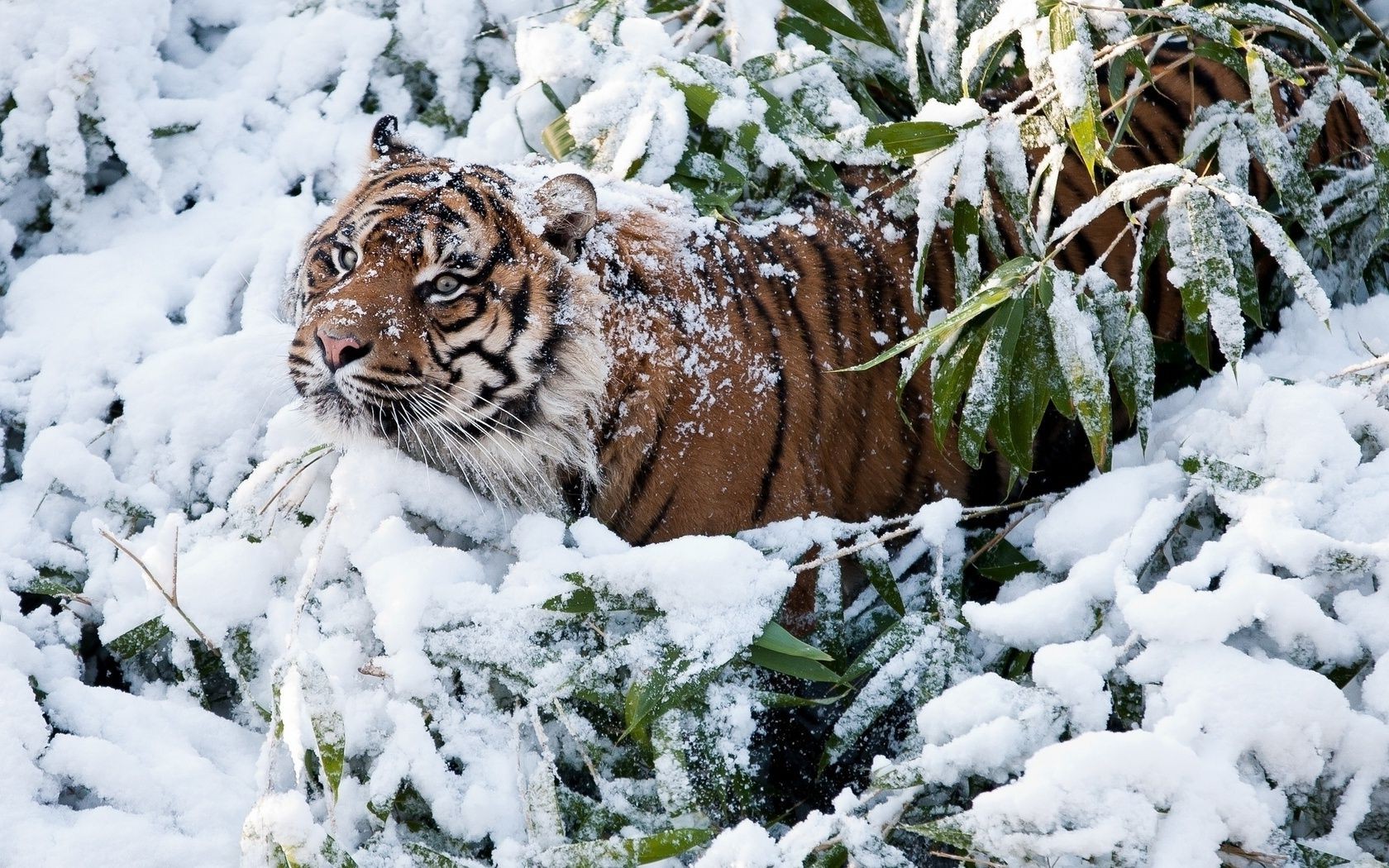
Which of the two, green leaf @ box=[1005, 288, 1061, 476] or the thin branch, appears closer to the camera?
green leaf @ box=[1005, 288, 1061, 476]

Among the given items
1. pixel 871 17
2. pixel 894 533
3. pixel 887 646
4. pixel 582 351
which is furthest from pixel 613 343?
pixel 871 17

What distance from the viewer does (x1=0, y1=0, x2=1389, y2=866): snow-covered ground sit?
1390 mm

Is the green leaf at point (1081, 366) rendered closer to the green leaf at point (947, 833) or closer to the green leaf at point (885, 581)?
the green leaf at point (885, 581)

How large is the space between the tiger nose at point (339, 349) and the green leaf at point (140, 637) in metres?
0.53

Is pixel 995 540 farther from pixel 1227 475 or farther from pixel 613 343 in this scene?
pixel 613 343

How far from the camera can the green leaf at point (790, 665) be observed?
1668 millimetres

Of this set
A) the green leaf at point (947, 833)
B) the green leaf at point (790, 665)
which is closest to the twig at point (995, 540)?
the green leaf at point (790, 665)

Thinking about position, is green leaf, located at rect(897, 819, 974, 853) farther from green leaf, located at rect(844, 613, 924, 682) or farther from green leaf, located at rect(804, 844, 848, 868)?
green leaf, located at rect(844, 613, 924, 682)

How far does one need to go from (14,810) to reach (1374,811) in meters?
1.76

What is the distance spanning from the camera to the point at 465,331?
1.86 metres

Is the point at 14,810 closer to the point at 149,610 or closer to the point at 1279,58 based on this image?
the point at 149,610

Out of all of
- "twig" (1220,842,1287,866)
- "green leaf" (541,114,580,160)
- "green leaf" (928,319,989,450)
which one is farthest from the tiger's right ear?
"twig" (1220,842,1287,866)

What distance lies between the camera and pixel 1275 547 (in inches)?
59.9

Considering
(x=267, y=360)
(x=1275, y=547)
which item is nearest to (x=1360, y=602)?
(x=1275, y=547)
